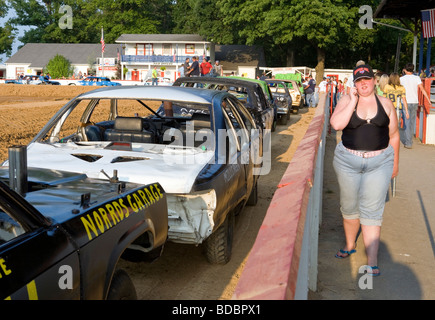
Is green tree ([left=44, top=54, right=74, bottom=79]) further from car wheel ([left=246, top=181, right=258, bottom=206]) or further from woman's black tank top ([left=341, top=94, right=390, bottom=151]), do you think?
woman's black tank top ([left=341, top=94, right=390, bottom=151])

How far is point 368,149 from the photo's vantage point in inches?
197

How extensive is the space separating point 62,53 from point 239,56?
25.8 metres

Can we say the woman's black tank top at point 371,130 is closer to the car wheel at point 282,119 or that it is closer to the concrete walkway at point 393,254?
the concrete walkway at point 393,254

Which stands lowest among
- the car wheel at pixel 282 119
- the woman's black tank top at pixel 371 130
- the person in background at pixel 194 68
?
the car wheel at pixel 282 119

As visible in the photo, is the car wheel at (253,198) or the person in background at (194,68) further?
the person in background at (194,68)

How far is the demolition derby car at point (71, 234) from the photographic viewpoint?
2.37 m

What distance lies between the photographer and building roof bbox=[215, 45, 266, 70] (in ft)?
238

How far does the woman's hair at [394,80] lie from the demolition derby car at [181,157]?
286 inches

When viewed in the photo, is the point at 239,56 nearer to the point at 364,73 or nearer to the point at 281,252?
the point at 364,73

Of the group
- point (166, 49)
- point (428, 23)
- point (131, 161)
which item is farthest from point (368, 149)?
point (166, 49)

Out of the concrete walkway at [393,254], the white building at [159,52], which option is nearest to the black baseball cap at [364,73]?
the concrete walkway at [393,254]

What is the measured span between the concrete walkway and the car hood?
1428 millimetres

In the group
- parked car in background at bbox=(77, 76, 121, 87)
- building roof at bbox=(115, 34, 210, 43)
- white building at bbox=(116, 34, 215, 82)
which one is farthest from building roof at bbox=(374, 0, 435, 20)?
A: white building at bbox=(116, 34, 215, 82)
